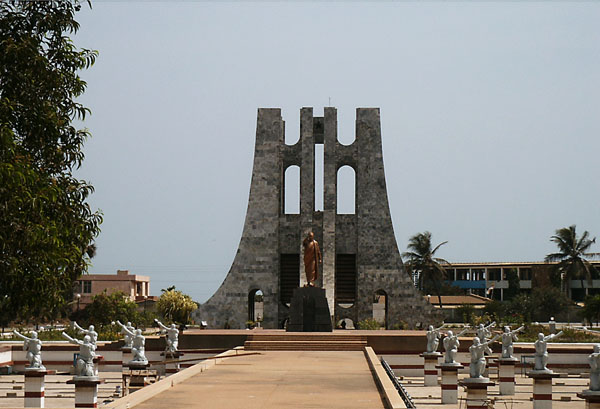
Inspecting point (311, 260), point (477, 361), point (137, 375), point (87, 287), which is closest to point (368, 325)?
point (311, 260)

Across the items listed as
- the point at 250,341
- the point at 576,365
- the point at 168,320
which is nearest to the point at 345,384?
the point at 250,341

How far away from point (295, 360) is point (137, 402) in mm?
9583

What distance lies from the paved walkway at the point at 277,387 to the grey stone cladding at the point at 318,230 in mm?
26998

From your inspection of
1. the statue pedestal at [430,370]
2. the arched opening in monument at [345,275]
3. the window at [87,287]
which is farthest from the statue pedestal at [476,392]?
the window at [87,287]

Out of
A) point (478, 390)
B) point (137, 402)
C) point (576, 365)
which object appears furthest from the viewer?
point (576, 365)

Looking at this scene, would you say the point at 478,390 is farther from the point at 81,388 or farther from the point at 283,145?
the point at 283,145

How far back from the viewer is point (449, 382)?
21703mm

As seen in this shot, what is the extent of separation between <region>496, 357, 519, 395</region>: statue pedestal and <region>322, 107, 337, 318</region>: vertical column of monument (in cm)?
2312

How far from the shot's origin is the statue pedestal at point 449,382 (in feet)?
70.9

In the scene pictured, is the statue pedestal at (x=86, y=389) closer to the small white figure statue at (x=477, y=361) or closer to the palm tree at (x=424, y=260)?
the small white figure statue at (x=477, y=361)

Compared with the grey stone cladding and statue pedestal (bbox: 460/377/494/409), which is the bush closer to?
the grey stone cladding

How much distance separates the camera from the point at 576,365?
3122cm

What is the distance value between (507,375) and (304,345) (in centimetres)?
606

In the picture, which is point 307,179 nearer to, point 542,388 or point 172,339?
point 172,339
